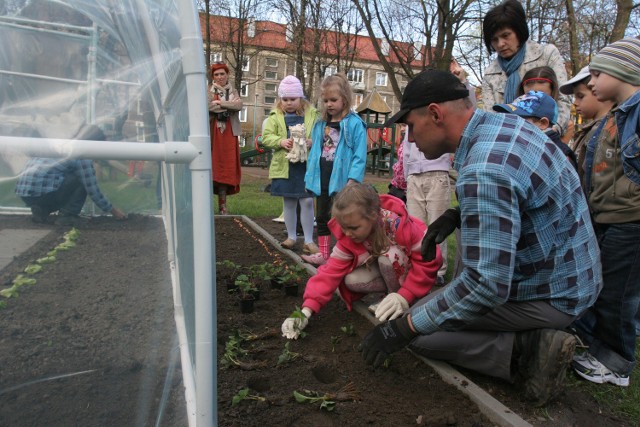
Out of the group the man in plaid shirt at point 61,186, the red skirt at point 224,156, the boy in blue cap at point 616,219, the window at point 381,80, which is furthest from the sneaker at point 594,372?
the window at point 381,80

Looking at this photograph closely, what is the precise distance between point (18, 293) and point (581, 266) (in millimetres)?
2062

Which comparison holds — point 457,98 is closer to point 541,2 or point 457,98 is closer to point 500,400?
point 500,400

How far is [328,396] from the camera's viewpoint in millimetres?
2164

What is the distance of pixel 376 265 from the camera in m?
3.08

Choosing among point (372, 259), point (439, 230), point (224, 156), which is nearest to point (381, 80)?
point (224, 156)

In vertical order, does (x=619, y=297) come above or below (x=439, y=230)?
below

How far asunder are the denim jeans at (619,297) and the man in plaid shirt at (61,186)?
2.31m

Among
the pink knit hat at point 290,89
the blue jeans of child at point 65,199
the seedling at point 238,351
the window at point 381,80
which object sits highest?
the window at point 381,80

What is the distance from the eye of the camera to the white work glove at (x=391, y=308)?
2734 mm

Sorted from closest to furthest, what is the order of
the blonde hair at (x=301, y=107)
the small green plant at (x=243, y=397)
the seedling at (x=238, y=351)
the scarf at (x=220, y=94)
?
the small green plant at (x=243, y=397), the seedling at (x=238, y=351), the blonde hair at (x=301, y=107), the scarf at (x=220, y=94)

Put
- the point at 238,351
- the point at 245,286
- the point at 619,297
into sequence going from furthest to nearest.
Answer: the point at 245,286 < the point at 238,351 < the point at 619,297

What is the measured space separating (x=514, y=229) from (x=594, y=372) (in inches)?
46.6

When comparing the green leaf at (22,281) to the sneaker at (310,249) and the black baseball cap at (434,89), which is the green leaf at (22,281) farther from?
the sneaker at (310,249)

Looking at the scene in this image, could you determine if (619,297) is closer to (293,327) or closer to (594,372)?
(594,372)
